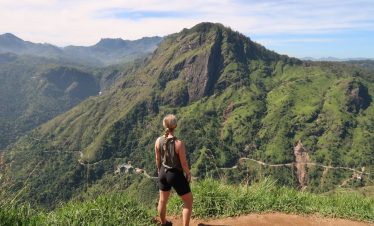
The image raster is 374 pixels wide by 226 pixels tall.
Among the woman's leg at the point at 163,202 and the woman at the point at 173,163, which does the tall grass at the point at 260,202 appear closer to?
the woman's leg at the point at 163,202

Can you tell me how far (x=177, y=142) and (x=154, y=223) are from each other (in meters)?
2.15

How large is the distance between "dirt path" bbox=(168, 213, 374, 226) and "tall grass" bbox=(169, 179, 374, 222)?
21 centimetres

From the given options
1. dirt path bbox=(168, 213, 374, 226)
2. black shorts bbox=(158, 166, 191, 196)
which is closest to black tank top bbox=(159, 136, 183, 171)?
black shorts bbox=(158, 166, 191, 196)

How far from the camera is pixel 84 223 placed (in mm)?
8211

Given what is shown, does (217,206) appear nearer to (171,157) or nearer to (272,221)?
(272,221)

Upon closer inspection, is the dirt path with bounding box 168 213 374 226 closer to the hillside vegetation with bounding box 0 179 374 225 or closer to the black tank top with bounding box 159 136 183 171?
the hillside vegetation with bounding box 0 179 374 225

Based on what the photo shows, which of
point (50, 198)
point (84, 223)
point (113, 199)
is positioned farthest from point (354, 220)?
point (50, 198)

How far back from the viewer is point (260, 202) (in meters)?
11.0

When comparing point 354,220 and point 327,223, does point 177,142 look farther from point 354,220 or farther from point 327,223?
point 354,220

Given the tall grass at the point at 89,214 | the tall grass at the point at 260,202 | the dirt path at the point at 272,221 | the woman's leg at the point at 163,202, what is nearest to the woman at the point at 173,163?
the woman's leg at the point at 163,202

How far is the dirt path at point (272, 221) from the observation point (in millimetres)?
10078

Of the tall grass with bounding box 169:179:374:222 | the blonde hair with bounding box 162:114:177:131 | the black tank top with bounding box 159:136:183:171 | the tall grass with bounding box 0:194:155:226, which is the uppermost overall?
the blonde hair with bounding box 162:114:177:131

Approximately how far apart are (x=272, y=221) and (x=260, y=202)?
779 mm

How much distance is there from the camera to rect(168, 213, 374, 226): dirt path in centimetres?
1008
